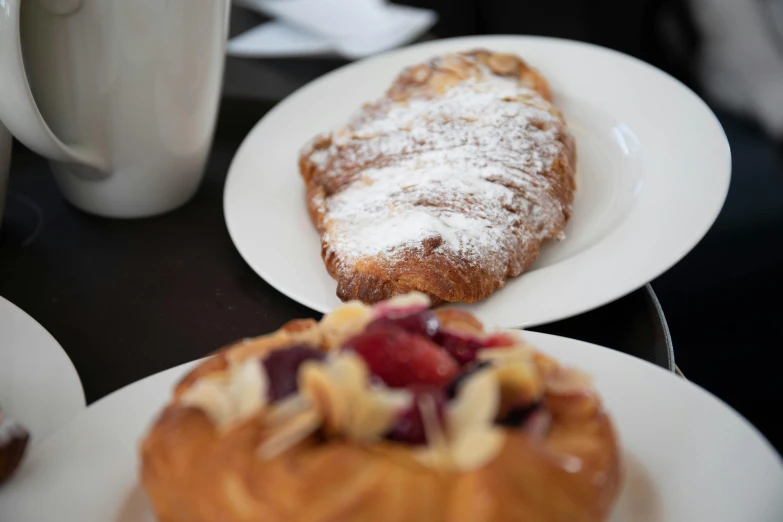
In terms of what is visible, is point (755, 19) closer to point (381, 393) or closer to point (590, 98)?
point (590, 98)

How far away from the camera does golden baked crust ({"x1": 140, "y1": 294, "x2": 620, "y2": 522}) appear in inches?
15.6

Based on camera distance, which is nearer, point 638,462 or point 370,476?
point 370,476

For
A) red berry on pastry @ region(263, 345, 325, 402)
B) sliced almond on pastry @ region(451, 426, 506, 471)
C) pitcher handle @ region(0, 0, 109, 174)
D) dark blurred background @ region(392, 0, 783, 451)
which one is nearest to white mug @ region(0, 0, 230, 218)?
pitcher handle @ region(0, 0, 109, 174)

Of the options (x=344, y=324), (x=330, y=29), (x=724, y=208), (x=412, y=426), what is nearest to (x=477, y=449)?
(x=412, y=426)

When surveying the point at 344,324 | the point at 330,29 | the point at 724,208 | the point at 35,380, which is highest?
A: the point at 344,324

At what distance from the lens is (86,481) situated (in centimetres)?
52

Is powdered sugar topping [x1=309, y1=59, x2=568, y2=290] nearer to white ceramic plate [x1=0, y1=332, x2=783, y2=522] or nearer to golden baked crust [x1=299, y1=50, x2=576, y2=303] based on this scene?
golden baked crust [x1=299, y1=50, x2=576, y2=303]

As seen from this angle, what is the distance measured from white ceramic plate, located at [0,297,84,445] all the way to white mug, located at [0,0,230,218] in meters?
0.25

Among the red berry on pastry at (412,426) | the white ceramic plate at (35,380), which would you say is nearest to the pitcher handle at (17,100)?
the white ceramic plate at (35,380)

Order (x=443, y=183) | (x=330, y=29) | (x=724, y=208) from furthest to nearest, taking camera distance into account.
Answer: (x=724, y=208)
(x=330, y=29)
(x=443, y=183)

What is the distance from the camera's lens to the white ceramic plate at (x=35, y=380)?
0.60 metres

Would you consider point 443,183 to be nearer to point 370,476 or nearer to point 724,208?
point 370,476

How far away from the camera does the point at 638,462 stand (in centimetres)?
53

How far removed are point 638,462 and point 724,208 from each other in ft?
4.60
